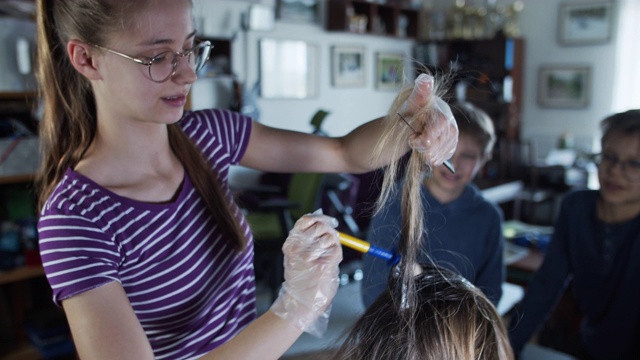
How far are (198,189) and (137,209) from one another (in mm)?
134

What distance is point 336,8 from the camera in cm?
424

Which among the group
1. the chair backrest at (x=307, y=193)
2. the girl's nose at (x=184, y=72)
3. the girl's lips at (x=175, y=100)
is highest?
the girl's nose at (x=184, y=72)

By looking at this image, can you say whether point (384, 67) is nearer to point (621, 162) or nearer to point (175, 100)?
point (621, 162)

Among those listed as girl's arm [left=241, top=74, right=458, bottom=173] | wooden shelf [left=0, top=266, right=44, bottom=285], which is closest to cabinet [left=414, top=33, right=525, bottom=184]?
wooden shelf [left=0, top=266, right=44, bottom=285]

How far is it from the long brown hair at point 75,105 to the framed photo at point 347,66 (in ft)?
11.4

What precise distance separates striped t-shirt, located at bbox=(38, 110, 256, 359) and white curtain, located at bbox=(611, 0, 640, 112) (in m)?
4.36

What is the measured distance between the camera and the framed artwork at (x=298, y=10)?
3861 mm

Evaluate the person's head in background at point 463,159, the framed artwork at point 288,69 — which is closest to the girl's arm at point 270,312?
the person's head in background at point 463,159

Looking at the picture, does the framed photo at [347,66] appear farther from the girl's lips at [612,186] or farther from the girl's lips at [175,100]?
the girl's lips at [175,100]

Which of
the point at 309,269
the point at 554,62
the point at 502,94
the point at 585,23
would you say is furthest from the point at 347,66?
the point at 309,269

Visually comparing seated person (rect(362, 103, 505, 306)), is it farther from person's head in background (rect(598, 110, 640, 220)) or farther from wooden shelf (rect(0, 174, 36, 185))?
wooden shelf (rect(0, 174, 36, 185))

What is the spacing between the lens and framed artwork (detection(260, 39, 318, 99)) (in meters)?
3.82

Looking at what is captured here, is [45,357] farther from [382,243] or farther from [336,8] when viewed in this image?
[336,8]

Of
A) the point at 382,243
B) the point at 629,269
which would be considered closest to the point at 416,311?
the point at 382,243
